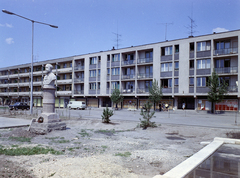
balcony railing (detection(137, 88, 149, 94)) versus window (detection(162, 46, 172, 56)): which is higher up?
window (detection(162, 46, 172, 56))

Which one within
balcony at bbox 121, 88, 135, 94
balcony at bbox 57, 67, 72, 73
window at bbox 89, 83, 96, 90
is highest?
balcony at bbox 57, 67, 72, 73

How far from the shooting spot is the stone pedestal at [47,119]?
1088 cm

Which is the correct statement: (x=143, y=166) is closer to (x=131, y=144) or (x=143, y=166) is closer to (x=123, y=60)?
(x=131, y=144)

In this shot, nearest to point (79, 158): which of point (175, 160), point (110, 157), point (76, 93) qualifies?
point (110, 157)

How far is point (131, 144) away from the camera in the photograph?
853cm

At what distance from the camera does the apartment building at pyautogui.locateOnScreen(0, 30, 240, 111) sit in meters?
35.0

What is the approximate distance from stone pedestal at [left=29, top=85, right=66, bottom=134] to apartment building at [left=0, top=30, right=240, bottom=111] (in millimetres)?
29707

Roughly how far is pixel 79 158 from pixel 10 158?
1929 millimetres

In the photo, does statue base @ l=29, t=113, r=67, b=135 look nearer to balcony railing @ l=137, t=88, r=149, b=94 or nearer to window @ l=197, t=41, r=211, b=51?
window @ l=197, t=41, r=211, b=51

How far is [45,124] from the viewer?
35.8ft

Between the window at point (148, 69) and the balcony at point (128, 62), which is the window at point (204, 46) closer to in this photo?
the window at point (148, 69)

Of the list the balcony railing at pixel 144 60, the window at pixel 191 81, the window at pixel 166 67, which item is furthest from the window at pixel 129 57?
the window at pixel 191 81

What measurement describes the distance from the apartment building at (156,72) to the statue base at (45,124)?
97.5 feet

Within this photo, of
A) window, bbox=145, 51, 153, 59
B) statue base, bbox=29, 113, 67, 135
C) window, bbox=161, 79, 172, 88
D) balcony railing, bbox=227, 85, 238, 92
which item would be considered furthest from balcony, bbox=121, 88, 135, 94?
statue base, bbox=29, 113, 67, 135
